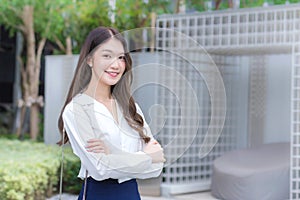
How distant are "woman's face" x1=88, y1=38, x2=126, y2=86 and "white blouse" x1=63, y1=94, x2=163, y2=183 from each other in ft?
0.22

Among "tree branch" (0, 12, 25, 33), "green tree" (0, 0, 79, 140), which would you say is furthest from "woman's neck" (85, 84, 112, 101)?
"tree branch" (0, 12, 25, 33)

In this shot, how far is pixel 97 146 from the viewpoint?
1382 millimetres

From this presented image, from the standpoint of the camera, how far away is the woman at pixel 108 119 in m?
1.40

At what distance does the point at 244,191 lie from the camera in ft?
15.7

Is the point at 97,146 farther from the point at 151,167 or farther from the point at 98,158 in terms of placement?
the point at 151,167

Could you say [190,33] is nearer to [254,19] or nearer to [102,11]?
[254,19]

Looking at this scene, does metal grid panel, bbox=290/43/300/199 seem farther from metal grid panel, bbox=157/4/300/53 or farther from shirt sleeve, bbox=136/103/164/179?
shirt sleeve, bbox=136/103/164/179

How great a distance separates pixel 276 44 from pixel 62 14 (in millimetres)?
3769

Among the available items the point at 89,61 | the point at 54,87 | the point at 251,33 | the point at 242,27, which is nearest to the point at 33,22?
the point at 54,87

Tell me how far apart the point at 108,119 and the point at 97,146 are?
8 cm

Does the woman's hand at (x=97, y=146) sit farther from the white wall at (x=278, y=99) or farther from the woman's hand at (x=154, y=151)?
the white wall at (x=278, y=99)

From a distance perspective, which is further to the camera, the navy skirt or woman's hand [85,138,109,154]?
the navy skirt

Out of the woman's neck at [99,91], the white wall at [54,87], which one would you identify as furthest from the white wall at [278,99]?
the woman's neck at [99,91]

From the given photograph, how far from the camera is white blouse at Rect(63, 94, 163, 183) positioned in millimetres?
1388
